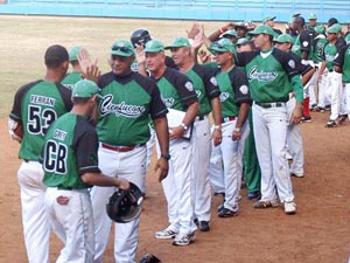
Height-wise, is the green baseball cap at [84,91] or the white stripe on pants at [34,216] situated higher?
the green baseball cap at [84,91]

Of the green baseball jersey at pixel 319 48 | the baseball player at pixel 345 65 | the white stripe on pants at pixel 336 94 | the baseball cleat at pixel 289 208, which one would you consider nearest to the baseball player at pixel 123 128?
the baseball cleat at pixel 289 208

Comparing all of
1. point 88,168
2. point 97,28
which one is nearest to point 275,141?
point 88,168

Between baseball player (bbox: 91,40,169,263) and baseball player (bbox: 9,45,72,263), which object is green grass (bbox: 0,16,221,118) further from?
baseball player (bbox: 9,45,72,263)

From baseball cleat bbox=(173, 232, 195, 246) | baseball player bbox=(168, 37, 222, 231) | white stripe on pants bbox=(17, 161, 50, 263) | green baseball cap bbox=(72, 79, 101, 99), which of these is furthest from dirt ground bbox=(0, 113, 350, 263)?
green baseball cap bbox=(72, 79, 101, 99)

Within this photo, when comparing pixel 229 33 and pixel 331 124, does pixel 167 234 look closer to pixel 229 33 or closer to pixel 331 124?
pixel 229 33

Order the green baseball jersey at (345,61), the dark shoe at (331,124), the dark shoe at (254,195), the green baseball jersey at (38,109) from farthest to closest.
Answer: the dark shoe at (331,124) → the green baseball jersey at (345,61) → the dark shoe at (254,195) → the green baseball jersey at (38,109)

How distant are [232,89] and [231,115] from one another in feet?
1.06

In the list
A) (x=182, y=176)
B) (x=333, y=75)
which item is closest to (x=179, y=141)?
(x=182, y=176)

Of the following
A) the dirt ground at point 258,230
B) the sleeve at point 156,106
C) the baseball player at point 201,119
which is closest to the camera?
the sleeve at point 156,106

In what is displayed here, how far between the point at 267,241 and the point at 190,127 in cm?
156

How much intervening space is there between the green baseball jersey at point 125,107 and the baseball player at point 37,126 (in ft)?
1.73

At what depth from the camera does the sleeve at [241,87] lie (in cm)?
990

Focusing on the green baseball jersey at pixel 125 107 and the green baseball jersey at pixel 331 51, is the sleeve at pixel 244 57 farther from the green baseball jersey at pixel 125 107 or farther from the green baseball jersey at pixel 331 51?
the green baseball jersey at pixel 331 51

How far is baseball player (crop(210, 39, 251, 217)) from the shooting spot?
9.89 m
